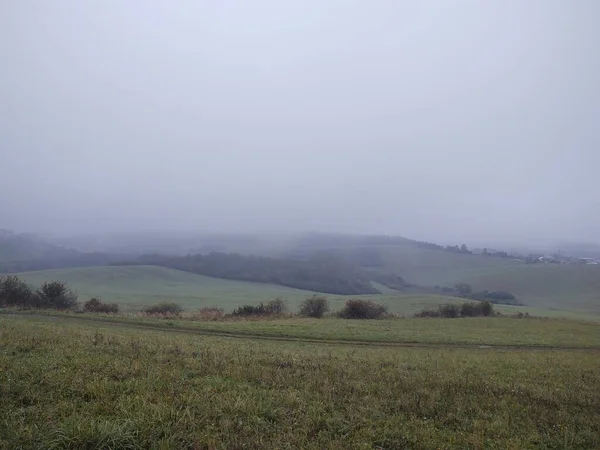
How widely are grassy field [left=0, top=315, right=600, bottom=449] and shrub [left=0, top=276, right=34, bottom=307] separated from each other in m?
37.8

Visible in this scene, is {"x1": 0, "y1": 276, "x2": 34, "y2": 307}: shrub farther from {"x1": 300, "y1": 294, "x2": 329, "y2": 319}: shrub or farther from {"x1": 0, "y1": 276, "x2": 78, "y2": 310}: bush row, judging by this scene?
{"x1": 300, "y1": 294, "x2": 329, "y2": 319}: shrub

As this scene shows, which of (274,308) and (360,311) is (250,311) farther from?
(360,311)

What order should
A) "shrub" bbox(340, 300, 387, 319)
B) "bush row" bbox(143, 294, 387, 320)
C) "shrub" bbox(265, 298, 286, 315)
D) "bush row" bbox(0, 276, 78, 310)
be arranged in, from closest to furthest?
"bush row" bbox(0, 276, 78, 310) → "bush row" bbox(143, 294, 387, 320) → "shrub" bbox(265, 298, 286, 315) → "shrub" bbox(340, 300, 387, 319)

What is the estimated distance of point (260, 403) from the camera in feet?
25.9

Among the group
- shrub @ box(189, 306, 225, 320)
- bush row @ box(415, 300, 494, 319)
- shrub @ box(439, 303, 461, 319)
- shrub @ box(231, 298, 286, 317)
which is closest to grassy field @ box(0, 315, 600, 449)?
shrub @ box(189, 306, 225, 320)

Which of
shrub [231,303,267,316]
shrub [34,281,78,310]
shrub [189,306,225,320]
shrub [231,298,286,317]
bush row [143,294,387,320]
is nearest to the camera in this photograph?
shrub [189,306,225,320]

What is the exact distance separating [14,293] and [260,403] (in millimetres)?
48037

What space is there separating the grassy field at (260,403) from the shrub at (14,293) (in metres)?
37.8

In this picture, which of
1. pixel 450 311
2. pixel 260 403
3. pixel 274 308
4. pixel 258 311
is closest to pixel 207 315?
pixel 258 311

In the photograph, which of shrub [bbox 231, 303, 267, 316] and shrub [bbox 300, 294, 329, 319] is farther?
shrub [bbox 300, 294, 329, 319]

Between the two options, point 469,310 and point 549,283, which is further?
point 549,283

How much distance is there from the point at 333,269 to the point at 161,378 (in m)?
166

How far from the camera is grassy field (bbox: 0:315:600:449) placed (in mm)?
6414

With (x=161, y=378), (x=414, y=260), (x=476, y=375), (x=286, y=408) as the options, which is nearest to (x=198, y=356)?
(x=161, y=378)
